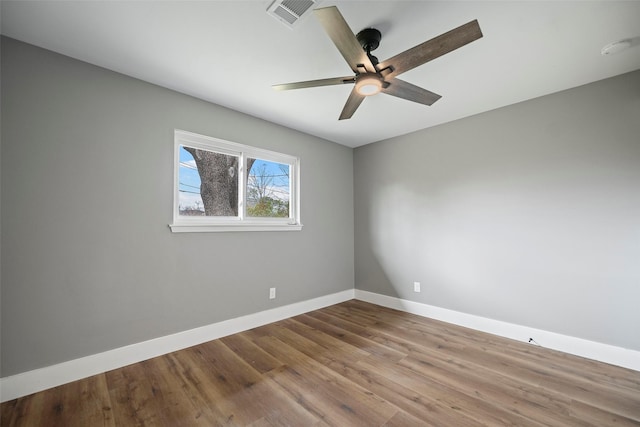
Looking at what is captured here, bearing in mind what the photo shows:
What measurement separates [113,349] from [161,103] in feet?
7.10

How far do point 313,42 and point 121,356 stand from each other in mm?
2883

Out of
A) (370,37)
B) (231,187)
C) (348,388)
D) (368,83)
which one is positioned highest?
(370,37)

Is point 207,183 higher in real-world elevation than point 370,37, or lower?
lower

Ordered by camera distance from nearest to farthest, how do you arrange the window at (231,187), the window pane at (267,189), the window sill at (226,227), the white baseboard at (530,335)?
the white baseboard at (530,335), the window sill at (226,227), the window at (231,187), the window pane at (267,189)

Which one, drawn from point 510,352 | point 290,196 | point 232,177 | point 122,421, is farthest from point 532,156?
point 122,421

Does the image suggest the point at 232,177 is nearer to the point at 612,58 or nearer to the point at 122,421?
the point at 122,421

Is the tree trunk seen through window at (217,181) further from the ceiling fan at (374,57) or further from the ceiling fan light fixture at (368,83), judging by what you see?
the ceiling fan light fixture at (368,83)

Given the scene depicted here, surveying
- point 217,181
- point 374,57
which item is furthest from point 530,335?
point 217,181

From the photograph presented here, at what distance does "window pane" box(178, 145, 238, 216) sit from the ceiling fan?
4.32 ft

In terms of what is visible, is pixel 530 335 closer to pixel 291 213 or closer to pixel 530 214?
pixel 530 214

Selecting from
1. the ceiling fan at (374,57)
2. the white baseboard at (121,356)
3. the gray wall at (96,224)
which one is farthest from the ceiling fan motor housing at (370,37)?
the white baseboard at (121,356)

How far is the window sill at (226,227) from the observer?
2.46 m

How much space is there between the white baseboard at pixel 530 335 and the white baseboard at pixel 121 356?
1.70 metres

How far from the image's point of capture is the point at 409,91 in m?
1.90
